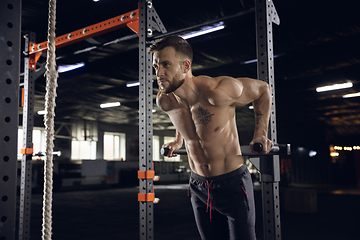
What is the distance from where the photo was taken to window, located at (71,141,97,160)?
14.0 meters

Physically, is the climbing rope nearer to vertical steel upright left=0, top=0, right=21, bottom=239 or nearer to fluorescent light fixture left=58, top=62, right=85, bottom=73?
vertical steel upright left=0, top=0, right=21, bottom=239

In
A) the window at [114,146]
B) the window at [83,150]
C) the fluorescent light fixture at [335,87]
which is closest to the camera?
the fluorescent light fixture at [335,87]

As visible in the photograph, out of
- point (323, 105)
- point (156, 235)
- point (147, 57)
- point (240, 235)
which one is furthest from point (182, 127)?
point (323, 105)

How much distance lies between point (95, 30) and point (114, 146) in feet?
40.8

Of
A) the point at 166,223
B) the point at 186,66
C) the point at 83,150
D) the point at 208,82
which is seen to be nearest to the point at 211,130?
the point at 208,82

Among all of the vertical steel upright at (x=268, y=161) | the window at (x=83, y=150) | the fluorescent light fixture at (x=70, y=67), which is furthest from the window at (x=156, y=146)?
the vertical steel upright at (x=268, y=161)

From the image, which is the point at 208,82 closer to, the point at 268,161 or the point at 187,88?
the point at 187,88

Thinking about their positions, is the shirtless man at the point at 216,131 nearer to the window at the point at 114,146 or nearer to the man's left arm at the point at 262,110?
the man's left arm at the point at 262,110

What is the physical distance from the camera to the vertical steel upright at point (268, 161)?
1953 millimetres

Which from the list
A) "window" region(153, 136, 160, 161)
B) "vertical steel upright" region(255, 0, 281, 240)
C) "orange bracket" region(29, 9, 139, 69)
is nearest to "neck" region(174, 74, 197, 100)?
"vertical steel upright" region(255, 0, 281, 240)

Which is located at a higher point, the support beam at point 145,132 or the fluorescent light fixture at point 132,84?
the fluorescent light fixture at point 132,84

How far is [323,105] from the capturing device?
32.8 feet

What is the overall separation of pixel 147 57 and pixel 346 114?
415 inches

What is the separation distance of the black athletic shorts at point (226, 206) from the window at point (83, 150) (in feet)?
42.5
